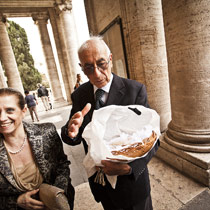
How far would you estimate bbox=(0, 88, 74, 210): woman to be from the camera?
3.87ft

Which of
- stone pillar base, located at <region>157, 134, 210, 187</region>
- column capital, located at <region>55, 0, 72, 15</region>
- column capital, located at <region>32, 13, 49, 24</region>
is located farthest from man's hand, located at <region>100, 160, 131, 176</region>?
column capital, located at <region>32, 13, 49, 24</region>

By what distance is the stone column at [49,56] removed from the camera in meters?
12.1

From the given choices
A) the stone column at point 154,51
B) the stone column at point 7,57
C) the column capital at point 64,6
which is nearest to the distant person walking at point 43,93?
the stone column at point 7,57

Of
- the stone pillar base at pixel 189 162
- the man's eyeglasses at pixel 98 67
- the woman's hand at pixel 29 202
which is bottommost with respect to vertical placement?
the stone pillar base at pixel 189 162

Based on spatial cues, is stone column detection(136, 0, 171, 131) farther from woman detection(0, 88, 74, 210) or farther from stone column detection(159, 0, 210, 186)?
woman detection(0, 88, 74, 210)

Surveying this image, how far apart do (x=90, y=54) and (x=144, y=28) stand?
7.74 ft

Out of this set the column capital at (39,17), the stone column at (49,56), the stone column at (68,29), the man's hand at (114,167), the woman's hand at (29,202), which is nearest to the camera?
the man's hand at (114,167)

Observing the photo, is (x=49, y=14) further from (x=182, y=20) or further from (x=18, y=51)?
(x=18, y=51)

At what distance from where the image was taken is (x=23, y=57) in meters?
29.3

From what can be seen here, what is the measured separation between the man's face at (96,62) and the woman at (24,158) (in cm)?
64

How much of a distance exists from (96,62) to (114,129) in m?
0.56

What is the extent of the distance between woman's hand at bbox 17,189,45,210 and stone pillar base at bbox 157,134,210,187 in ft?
7.21

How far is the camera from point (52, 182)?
4.56 ft

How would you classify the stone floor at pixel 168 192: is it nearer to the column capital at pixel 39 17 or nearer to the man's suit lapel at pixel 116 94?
the man's suit lapel at pixel 116 94
